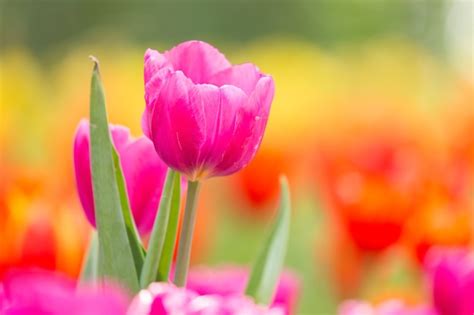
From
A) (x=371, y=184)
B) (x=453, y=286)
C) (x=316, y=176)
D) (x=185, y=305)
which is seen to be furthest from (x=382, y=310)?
(x=316, y=176)

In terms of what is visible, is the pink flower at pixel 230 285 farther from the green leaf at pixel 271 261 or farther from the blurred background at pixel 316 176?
the blurred background at pixel 316 176

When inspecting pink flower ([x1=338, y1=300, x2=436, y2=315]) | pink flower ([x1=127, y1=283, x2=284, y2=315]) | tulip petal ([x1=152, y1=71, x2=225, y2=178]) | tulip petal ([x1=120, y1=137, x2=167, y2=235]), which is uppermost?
tulip petal ([x1=152, y1=71, x2=225, y2=178])

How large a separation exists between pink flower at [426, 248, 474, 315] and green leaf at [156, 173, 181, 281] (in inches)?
5.0

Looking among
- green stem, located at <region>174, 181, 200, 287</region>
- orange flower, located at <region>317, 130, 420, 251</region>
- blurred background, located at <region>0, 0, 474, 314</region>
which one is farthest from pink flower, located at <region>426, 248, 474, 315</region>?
orange flower, located at <region>317, 130, 420, 251</region>

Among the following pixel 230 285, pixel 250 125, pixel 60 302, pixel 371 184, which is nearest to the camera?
pixel 60 302

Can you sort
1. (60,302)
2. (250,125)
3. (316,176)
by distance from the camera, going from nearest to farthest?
(60,302), (250,125), (316,176)

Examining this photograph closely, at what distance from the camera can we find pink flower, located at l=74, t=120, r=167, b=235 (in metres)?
0.41

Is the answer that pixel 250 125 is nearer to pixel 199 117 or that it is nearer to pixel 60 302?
pixel 199 117

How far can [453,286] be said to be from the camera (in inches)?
17.7

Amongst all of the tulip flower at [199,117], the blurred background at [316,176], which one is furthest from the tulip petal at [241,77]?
the blurred background at [316,176]

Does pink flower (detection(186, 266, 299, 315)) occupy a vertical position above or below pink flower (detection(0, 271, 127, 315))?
below

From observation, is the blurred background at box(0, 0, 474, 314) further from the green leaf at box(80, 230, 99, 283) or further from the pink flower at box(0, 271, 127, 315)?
the pink flower at box(0, 271, 127, 315)

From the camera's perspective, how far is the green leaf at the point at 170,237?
382 millimetres

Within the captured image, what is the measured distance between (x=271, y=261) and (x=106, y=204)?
9 cm
